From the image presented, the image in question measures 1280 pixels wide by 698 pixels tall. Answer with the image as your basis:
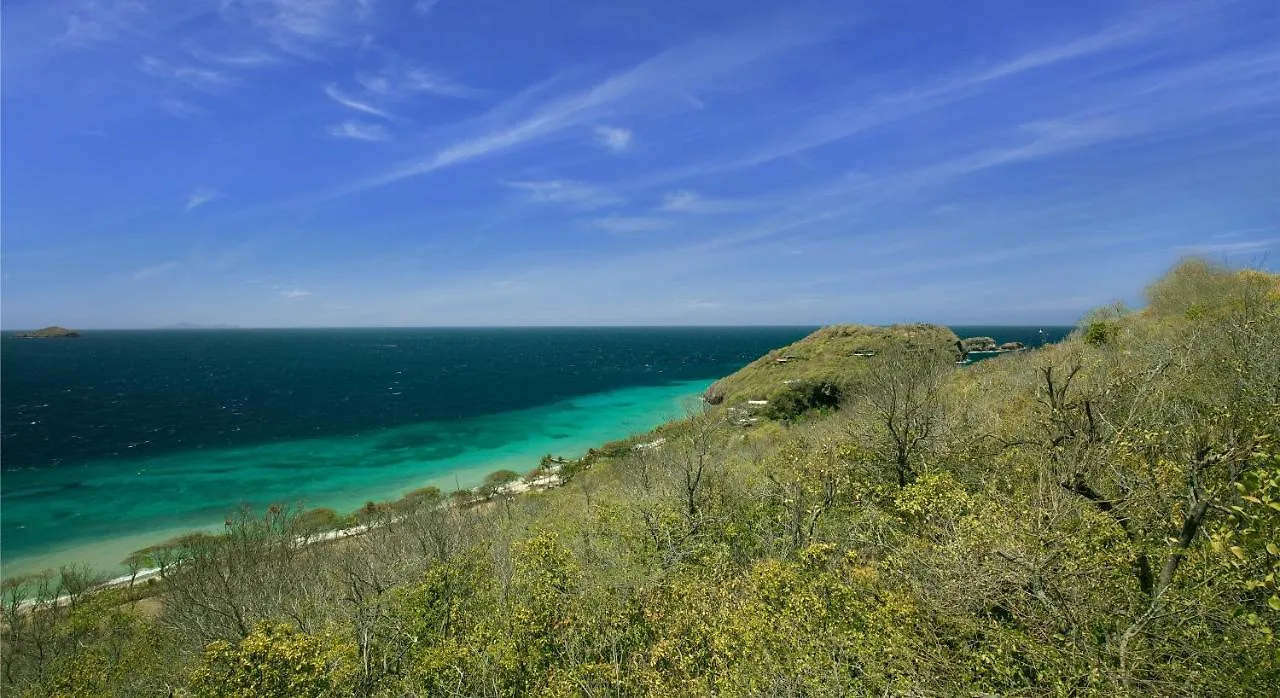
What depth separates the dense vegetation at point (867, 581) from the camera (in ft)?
33.3

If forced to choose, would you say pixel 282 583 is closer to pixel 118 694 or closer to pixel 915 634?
pixel 118 694

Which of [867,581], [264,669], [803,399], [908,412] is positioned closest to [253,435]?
[803,399]

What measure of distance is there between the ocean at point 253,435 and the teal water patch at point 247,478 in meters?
0.20

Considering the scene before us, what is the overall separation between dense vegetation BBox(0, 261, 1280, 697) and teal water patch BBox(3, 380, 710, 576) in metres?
11.5

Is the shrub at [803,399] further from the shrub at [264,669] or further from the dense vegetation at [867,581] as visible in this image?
the shrub at [264,669]

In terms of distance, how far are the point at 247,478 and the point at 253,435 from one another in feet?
69.2

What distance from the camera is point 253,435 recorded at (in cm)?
7356

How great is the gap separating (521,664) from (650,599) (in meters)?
4.33

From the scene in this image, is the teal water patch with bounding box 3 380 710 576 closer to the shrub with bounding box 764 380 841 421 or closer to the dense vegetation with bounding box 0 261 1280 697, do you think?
the dense vegetation with bounding box 0 261 1280 697

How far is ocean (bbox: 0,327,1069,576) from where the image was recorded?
46.6 meters

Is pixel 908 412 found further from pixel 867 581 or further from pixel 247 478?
pixel 247 478

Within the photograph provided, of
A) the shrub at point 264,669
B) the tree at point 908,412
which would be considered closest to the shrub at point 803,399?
the tree at point 908,412

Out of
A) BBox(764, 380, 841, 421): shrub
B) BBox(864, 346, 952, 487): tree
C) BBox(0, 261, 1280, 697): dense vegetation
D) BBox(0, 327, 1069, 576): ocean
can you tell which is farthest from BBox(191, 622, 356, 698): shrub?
BBox(764, 380, 841, 421): shrub

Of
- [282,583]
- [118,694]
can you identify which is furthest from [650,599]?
[282,583]
